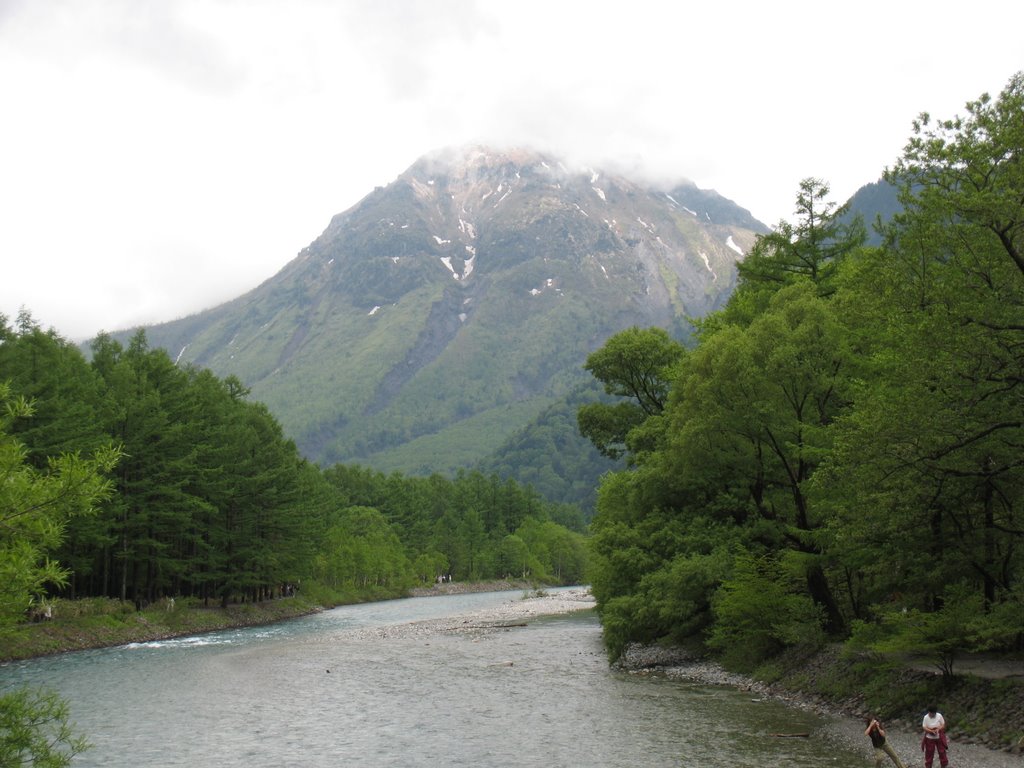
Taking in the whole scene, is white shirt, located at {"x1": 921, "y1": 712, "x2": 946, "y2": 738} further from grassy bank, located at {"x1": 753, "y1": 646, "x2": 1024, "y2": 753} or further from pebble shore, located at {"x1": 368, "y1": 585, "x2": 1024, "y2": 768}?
grassy bank, located at {"x1": 753, "y1": 646, "x2": 1024, "y2": 753}

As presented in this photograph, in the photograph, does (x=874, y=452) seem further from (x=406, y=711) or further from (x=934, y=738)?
(x=406, y=711)

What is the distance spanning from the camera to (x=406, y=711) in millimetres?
29641

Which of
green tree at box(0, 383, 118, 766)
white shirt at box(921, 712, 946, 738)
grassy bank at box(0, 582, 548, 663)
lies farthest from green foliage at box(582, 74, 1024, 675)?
grassy bank at box(0, 582, 548, 663)

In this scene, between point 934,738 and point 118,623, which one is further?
point 118,623

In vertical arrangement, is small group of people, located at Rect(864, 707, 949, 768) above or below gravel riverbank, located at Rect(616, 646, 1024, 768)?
above

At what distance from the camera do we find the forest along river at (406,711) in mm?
22750

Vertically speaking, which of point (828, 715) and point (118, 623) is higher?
point (118, 623)

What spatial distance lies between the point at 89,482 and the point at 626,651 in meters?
35.2

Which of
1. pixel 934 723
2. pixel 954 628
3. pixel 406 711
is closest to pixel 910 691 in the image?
pixel 954 628

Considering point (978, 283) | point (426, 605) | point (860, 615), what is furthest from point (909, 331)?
point (426, 605)

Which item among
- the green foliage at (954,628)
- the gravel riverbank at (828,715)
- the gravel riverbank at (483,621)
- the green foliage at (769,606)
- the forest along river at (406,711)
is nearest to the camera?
the gravel riverbank at (828,715)

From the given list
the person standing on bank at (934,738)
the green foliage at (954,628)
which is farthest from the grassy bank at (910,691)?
the person standing on bank at (934,738)

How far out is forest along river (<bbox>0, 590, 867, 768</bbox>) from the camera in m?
22.8

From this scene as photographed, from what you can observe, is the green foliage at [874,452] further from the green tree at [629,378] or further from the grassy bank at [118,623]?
the grassy bank at [118,623]
